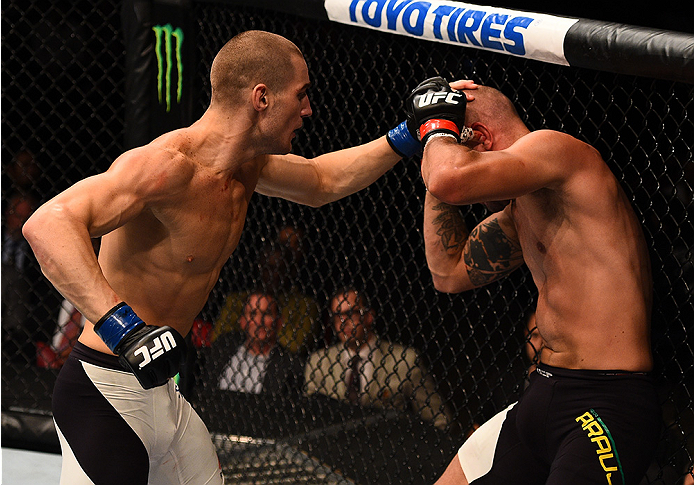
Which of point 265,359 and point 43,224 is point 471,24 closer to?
point 43,224

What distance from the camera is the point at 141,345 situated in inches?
51.9

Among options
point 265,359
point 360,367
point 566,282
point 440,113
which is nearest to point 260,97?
point 440,113

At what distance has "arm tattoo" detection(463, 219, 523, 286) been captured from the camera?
192cm

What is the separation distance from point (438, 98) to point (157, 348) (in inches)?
30.4

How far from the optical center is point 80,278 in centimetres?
136

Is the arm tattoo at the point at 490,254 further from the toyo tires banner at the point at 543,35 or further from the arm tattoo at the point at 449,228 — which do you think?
the toyo tires banner at the point at 543,35

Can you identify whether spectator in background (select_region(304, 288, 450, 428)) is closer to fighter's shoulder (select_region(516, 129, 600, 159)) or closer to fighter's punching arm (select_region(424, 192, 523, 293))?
fighter's punching arm (select_region(424, 192, 523, 293))

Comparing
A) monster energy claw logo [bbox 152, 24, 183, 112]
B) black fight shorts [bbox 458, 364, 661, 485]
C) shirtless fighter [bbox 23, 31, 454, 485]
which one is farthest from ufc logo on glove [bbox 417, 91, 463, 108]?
monster energy claw logo [bbox 152, 24, 183, 112]

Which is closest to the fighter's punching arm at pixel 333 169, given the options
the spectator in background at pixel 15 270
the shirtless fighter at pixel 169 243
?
the shirtless fighter at pixel 169 243

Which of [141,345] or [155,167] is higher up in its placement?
[155,167]

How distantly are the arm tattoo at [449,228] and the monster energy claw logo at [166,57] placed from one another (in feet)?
3.32

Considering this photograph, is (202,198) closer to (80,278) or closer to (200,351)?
(80,278)

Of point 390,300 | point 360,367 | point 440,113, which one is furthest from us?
point 390,300

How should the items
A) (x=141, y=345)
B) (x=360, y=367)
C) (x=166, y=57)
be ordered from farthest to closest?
(x=360, y=367), (x=166, y=57), (x=141, y=345)
